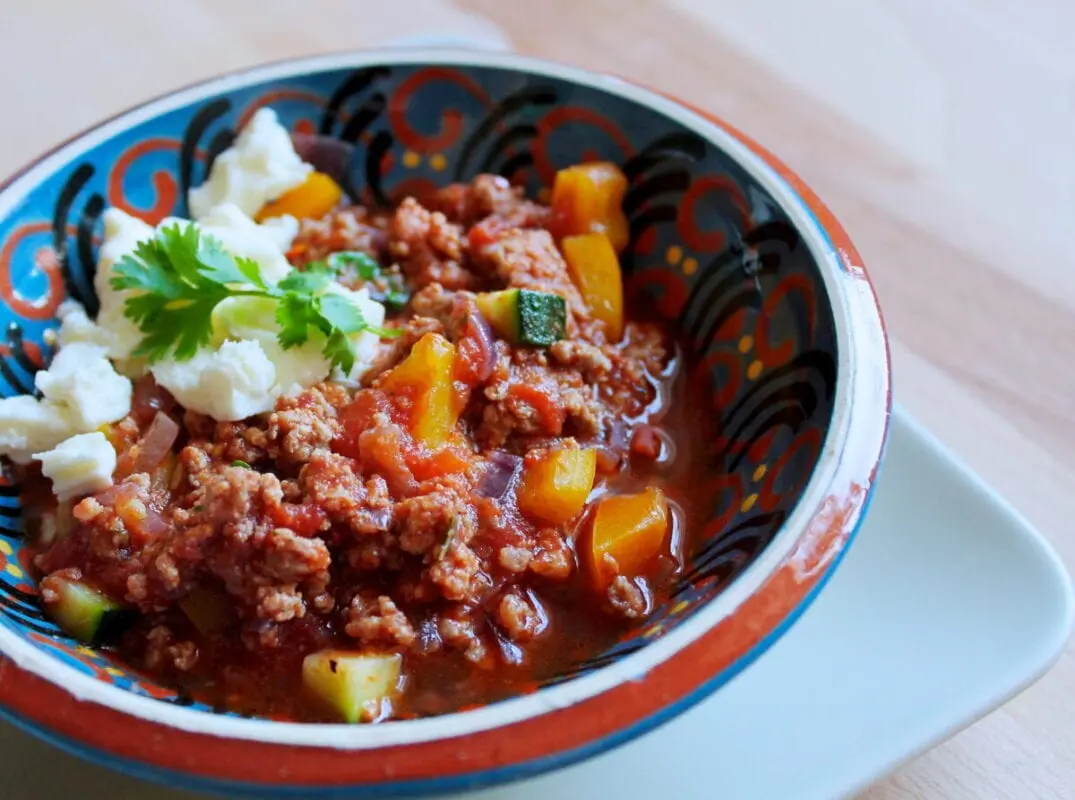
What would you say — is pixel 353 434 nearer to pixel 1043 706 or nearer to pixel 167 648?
pixel 167 648

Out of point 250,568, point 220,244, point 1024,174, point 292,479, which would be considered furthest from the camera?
point 1024,174

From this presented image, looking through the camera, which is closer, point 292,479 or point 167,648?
point 167,648

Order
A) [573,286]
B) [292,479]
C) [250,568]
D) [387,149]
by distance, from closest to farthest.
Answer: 1. [250,568]
2. [292,479]
3. [573,286]
4. [387,149]

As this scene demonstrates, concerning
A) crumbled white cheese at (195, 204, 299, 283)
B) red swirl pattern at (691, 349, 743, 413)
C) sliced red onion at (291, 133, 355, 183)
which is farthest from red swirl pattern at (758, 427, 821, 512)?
sliced red onion at (291, 133, 355, 183)

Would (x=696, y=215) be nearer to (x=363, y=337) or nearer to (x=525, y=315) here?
(x=525, y=315)

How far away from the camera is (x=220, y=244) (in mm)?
2617

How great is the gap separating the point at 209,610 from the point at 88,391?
0.62 metres

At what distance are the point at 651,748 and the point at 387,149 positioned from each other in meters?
Result: 2.04

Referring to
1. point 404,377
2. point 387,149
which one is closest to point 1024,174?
point 387,149

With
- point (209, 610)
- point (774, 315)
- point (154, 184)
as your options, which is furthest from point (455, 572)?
point (154, 184)

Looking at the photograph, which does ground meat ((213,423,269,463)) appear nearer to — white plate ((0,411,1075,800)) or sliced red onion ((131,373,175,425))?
sliced red onion ((131,373,175,425))

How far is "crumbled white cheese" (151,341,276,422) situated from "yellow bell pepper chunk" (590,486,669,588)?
86 cm

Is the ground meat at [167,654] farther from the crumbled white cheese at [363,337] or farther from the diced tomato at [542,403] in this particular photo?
the diced tomato at [542,403]

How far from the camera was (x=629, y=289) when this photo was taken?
9.89 feet
